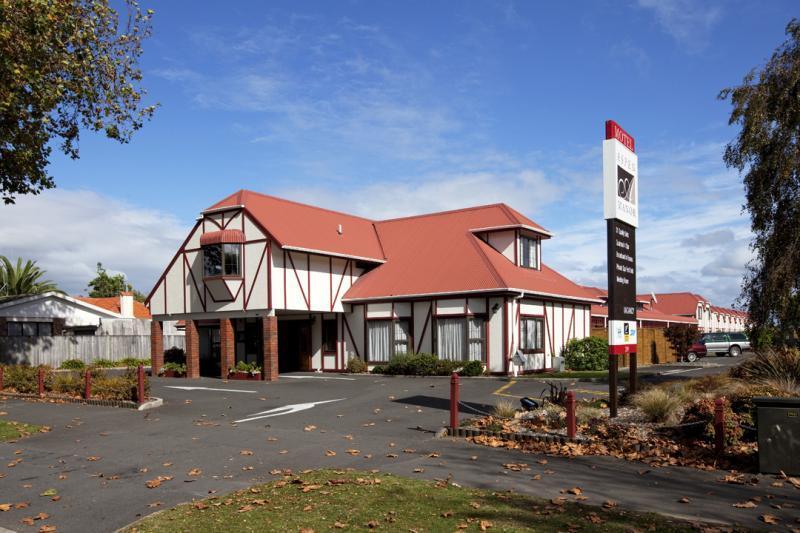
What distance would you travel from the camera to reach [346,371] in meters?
31.2

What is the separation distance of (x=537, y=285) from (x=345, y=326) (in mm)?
8709

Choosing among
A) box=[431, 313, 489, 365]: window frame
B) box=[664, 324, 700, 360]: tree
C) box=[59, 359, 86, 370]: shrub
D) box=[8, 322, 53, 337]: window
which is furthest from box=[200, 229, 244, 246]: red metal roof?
box=[664, 324, 700, 360]: tree

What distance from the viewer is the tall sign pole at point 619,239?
1432 centimetres

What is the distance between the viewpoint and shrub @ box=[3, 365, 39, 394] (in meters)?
22.4

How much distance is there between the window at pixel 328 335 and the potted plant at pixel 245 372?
4.37m

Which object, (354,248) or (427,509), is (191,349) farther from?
(427,509)

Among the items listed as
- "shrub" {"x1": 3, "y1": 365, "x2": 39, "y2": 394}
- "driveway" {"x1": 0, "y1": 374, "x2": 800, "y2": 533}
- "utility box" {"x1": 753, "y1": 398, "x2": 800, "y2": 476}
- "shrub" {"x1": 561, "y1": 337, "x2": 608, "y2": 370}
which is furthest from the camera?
"shrub" {"x1": 561, "y1": 337, "x2": 608, "y2": 370}

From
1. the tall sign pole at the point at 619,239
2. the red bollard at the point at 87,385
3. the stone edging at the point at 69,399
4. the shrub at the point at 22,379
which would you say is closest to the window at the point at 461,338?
the tall sign pole at the point at 619,239

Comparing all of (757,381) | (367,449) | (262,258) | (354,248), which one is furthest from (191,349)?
(757,381)

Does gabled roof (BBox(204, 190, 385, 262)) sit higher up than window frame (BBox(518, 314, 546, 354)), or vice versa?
gabled roof (BBox(204, 190, 385, 262))

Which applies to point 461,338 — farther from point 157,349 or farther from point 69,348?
point 69,348

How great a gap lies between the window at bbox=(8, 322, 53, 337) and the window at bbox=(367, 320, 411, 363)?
2138 cm

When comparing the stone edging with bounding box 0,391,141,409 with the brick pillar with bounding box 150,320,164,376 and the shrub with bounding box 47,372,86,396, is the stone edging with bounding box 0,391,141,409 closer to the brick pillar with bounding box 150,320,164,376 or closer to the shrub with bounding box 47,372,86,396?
the shrub with bounding box 47,372,86,396

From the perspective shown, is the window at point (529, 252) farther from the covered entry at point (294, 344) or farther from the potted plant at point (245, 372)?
the potted plant at point (245, 372)
